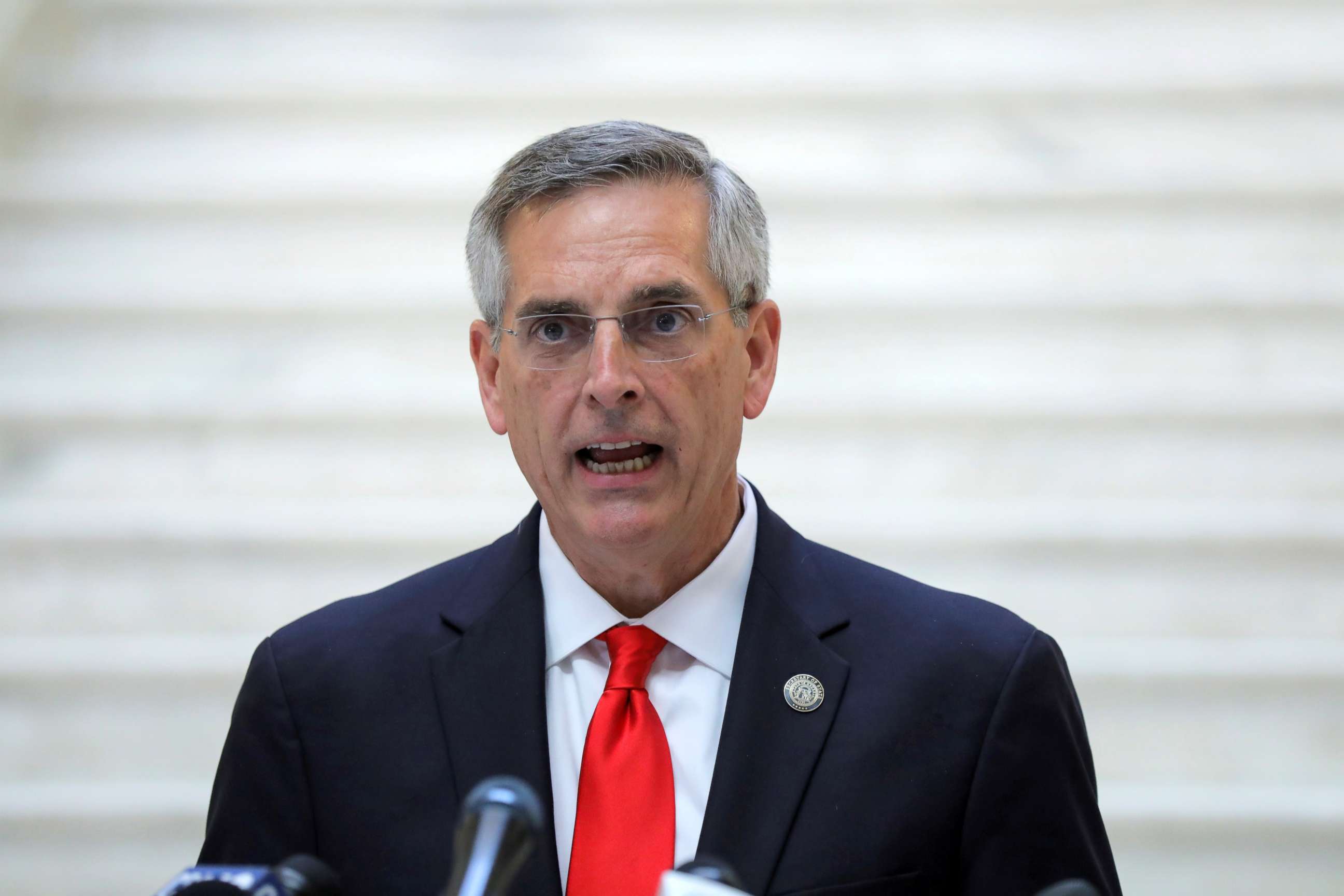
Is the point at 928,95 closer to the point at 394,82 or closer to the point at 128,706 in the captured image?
the point at 394,82

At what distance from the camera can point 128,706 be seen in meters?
2.61

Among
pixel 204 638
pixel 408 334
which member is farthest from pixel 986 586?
pixel 204 638

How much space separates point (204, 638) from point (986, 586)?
5.07 feet

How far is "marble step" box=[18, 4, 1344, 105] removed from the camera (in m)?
Answer: 2.66

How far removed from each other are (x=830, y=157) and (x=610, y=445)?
1.27 metres

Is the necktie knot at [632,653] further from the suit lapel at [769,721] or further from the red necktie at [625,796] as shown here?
the suit lapel at [769,721]

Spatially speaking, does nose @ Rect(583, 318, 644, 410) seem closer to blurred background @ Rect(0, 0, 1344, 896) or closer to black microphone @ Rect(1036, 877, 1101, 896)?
black microphone @ Rect(1036, 877, 1101, 896)

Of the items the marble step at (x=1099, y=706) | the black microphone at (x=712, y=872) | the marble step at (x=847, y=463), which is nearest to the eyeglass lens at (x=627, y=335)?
the black microphone at (x=712, y=872)

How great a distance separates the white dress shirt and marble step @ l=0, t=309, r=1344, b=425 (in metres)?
0.91

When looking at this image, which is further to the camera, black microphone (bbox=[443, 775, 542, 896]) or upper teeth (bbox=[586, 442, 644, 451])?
upper teeth (bbox=[586, 442, 644, 451])

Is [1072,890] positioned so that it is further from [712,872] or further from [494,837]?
[494,837]

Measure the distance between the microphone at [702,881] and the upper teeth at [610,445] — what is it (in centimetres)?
78

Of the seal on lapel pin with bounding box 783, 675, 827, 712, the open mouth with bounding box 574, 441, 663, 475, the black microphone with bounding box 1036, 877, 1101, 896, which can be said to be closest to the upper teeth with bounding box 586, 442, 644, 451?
the open mouth with bounding box 574, 441, 663, 475

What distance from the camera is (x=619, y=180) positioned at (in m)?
1.65
